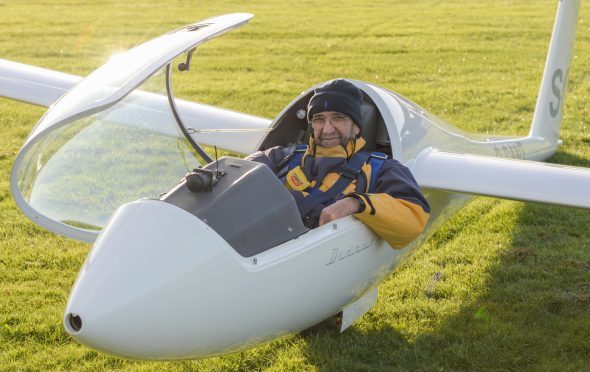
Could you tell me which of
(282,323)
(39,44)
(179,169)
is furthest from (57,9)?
(282,323)

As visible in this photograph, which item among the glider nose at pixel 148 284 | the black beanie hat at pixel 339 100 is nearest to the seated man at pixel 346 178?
the black beanie hat at pixel 339 100

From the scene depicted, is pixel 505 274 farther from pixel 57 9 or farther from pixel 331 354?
pixel 57 9

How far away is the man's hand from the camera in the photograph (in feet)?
14.5

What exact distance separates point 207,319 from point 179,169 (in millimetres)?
2056

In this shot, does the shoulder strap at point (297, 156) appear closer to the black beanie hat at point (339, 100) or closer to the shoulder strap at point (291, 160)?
the shoulder strap at point (291, 160)

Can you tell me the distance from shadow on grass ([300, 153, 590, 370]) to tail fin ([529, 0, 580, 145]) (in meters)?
1.62

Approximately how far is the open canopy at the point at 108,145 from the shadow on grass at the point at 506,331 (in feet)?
5.21

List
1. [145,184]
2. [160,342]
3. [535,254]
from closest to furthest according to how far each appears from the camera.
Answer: [160,342] → [145,184] → [535,254]

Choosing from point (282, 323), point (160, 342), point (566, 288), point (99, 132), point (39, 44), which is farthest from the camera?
point (39, 44)

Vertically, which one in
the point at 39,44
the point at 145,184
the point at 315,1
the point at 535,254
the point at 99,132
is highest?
the point at 99,132

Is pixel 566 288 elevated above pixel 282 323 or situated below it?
below

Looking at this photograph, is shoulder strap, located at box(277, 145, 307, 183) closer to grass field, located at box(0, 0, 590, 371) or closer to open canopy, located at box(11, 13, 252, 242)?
open canopy, located at box(11, 13, 252, 242)

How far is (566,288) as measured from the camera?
20.1 ft

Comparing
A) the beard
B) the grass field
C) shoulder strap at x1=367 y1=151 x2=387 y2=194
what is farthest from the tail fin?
the beard
